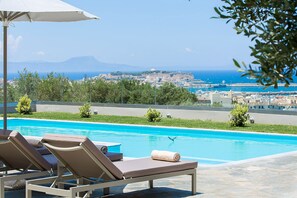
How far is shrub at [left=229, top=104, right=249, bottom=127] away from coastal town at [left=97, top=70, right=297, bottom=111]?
2.89 feet

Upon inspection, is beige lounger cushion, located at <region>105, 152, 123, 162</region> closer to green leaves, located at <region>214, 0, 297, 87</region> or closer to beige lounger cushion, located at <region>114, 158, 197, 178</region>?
beige lounger cushion, located at <region>114, 158, 197, 178</region>

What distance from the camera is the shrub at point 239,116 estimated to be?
16.6 metres

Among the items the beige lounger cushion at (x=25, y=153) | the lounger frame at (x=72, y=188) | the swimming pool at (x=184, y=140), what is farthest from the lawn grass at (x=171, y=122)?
the beige lounger cushion at (x=25, y=153)

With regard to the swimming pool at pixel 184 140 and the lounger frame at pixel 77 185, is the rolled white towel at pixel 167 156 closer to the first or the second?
the lounger frame at pixel 77 185

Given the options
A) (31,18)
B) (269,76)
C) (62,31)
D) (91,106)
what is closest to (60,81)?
(91,106)

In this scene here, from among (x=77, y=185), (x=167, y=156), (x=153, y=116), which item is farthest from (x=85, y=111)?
(x=77, y=185)

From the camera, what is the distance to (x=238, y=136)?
49.9 feet

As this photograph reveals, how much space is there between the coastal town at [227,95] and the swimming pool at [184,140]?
1678mm

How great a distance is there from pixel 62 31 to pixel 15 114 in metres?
81.1

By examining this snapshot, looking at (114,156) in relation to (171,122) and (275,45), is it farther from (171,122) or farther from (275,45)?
(171,122)

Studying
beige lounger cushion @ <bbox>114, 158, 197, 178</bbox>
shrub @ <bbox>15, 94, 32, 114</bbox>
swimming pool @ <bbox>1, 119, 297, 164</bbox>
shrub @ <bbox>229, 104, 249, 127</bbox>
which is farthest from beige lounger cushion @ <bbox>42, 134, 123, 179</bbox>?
shrub @ <bbox>15, 94, 32, 114</bbox>

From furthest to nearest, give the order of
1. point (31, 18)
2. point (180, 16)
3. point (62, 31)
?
point (62, 31)
point (180, 16)
point (31, 18)

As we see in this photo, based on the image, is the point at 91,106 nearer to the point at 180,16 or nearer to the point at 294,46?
the point at 294,46

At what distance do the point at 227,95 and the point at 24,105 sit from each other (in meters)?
6.70
